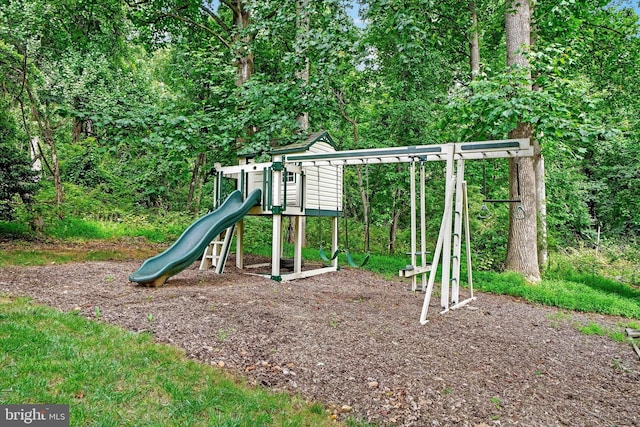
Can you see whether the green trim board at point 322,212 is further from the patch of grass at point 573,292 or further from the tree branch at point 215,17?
the tree branch at point 215,17

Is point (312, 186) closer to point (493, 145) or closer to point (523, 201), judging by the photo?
point (493, 145)

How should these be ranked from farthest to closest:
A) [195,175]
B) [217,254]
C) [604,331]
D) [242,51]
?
[195,175] → [242,51] → [217,254] → [604,331]

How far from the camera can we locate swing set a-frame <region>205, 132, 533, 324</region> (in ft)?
17.0

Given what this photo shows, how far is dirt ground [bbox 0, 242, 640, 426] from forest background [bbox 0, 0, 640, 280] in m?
1.91

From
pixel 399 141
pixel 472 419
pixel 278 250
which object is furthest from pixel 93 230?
pixel 472 419

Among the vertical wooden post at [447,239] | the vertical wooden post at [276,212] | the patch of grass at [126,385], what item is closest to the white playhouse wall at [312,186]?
the vertical wooden post at [276,212]

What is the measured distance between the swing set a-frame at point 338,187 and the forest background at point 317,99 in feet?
2.26

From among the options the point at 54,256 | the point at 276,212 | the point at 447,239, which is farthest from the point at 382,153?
the point at 54,256

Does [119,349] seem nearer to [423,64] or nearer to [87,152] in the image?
[423,64]

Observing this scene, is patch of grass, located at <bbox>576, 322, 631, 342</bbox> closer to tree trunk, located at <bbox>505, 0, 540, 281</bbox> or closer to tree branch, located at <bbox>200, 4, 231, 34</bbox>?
tree trunk, located at <bbox>505, 0, 540, 281</bbox>

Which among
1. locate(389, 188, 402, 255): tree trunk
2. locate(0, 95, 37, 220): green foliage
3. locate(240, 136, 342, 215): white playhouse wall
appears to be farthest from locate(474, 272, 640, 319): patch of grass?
locate(0, 95, 37, 220): green foliage

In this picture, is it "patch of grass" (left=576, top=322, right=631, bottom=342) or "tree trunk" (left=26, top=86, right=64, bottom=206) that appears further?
"tree trunk" (left=26, top=86, right=64, bottom=206)

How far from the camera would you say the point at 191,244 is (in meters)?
6.51

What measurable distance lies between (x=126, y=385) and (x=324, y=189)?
6.02 m
